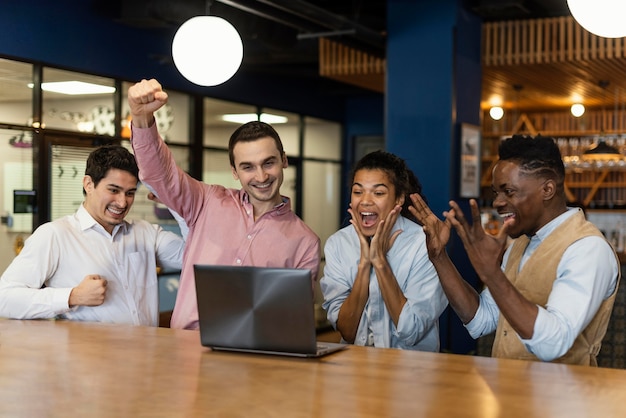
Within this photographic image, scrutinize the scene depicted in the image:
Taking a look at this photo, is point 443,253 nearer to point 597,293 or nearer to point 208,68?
point 597,293

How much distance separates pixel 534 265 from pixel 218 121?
6.70 m

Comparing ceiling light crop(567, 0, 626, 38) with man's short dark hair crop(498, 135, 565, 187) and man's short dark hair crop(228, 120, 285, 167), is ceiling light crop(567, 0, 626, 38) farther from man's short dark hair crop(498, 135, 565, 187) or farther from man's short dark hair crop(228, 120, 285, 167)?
man's short dark hair crop(228, 120, 285, 167)

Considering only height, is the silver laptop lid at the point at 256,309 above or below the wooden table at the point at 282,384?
above

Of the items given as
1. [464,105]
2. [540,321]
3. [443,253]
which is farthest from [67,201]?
[540,321]

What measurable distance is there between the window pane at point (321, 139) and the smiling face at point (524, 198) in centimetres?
828

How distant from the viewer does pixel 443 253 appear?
264 centimetres

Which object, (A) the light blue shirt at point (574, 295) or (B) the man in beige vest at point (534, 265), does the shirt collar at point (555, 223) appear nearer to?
(B) the man in beige vest at point (534, 265)

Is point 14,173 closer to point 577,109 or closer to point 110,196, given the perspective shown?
point 110,196

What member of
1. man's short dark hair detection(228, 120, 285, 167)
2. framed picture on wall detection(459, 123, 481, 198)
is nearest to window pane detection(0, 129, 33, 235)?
framed picture on wall detection(459, 123, 481, 198)

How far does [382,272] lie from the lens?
2.79m

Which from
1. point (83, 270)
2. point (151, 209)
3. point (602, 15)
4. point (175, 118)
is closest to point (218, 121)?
point (175, 118)

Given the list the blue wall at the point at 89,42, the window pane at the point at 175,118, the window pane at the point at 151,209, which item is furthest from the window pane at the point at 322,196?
the window pane at the point at 151,209

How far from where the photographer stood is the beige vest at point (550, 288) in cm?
238

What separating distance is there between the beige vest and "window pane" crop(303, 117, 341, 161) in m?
8.27
